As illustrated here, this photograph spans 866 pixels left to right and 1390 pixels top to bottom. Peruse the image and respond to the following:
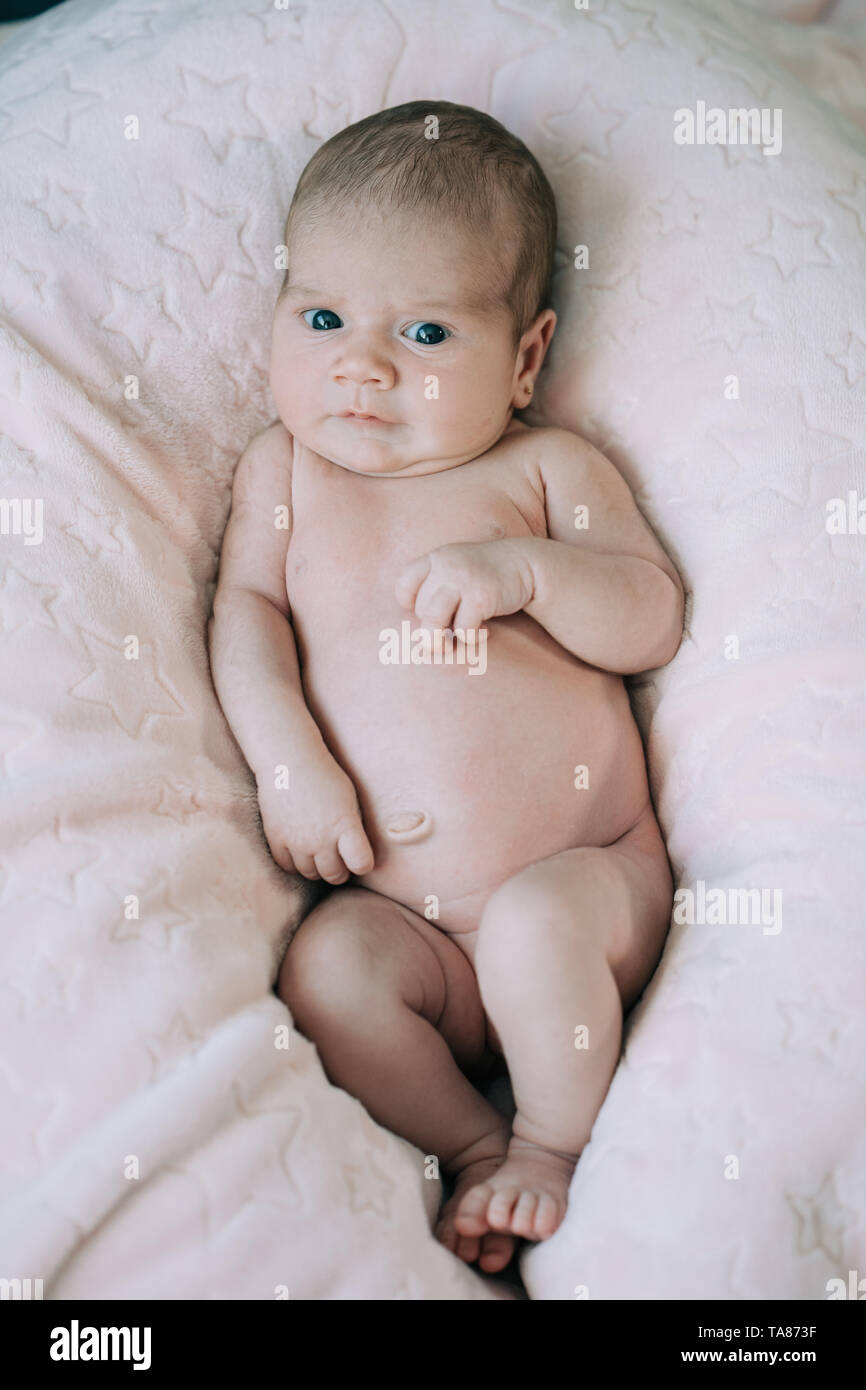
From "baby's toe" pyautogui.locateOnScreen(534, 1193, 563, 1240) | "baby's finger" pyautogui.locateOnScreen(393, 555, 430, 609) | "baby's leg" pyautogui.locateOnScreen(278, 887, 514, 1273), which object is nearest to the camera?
"baby's toe" pyautogui.locateOnScreen(534, 1193, 563, 1240)

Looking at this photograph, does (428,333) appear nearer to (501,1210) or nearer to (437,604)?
→ (437,604)

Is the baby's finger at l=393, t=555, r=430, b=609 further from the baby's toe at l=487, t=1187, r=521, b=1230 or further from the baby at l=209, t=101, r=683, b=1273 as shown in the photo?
the baby's toe at l=487, t=1187, r=521, b=1230

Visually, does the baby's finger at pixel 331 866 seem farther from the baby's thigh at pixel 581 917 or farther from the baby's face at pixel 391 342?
the baby's face at pixel 391 342

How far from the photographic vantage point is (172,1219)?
0.92 metres

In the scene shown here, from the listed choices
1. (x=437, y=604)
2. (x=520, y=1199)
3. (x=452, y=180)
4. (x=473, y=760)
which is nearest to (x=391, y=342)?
(x=452, y=180)

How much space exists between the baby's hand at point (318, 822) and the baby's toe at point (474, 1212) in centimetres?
32

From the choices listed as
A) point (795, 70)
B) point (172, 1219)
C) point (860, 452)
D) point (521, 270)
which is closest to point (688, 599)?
point (860, 452)

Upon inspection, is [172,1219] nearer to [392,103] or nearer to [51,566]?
[51,566]

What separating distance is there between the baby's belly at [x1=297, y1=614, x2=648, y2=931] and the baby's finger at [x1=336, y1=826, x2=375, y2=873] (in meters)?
0.03

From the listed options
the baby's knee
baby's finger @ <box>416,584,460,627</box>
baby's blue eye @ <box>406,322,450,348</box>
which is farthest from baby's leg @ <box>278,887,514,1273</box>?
baby's blue eye @ <box>406,322,450,348</box>

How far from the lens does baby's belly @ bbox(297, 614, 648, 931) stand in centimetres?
121

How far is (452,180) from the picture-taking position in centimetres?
125

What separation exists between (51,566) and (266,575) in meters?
0.25

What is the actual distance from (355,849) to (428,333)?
0.53m
